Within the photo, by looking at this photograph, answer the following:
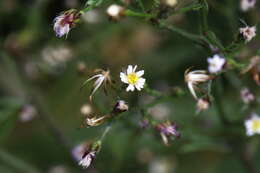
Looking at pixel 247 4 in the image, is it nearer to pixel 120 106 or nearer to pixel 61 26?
pixel 120 106

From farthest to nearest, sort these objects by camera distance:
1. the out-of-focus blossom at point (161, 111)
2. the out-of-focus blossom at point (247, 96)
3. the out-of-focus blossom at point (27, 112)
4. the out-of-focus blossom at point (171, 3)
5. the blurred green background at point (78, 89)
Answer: the out-of-focus blossom at point (161, 111) → the blurred green background at point (78, 89) → the out-of-focus blossom at point (27, 112) → the out-of-focus blossom at point (247, 96) → the out-of-focus blossom at point (171, 3)

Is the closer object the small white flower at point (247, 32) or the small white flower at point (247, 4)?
the small white flower at point (247, 32)

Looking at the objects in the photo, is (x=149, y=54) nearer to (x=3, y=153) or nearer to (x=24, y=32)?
(x=24, y=32)

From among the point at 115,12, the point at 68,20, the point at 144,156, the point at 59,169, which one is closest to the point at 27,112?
the point at 59,169

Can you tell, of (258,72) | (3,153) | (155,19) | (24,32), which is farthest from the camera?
(24,32)

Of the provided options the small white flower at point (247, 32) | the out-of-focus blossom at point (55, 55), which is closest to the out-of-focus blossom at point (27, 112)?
the out-of-focus blossom at point (55, 55)

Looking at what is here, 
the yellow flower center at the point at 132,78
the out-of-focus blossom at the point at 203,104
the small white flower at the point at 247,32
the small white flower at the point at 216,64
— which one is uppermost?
the yellow flower center at the point at 132,78

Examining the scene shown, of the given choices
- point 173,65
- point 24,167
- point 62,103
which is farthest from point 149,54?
point 24,167

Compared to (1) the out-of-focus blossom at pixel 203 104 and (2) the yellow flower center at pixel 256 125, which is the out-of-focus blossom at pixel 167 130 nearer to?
(1) the out-of-focus blossom at pixel 203 104
